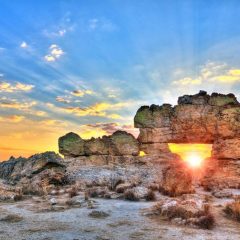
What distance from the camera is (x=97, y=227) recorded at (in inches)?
512

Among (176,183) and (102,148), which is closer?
(176,183)

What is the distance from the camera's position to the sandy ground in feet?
38.5

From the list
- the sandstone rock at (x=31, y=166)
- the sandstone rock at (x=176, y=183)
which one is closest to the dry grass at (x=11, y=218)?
the sandstone rock at (x=176, y=183)

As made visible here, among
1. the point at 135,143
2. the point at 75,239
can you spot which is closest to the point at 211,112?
the point at 135,143

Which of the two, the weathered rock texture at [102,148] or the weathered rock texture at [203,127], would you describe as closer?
the weathered rock texture at [203,127]

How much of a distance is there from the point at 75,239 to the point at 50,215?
4.45m

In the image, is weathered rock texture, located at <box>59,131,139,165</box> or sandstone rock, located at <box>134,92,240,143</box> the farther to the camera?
sandstone rock, located at <box>134,92,240,143</box>

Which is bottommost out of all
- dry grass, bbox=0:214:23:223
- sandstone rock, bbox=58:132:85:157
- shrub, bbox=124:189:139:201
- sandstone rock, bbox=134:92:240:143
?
dry grass, bbox=0:214:23:223

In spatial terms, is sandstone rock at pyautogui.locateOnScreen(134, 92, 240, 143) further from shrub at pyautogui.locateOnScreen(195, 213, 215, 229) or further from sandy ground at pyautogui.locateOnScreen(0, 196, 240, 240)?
shrub at pyautogui.locateOnScreen(195, 213, 215, 229)

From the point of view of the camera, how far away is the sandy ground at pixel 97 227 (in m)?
11.7

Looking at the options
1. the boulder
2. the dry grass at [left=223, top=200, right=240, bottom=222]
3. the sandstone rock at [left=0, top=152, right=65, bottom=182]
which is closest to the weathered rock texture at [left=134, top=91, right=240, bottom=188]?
the boulder

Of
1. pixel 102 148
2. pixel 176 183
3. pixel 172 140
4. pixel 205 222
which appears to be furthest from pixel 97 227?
pixel 172 140

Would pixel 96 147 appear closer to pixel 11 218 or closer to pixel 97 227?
pixel 11 218

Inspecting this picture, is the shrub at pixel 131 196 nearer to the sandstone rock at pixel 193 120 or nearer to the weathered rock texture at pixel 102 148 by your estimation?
the weathered rock texture at pixel 102 148
